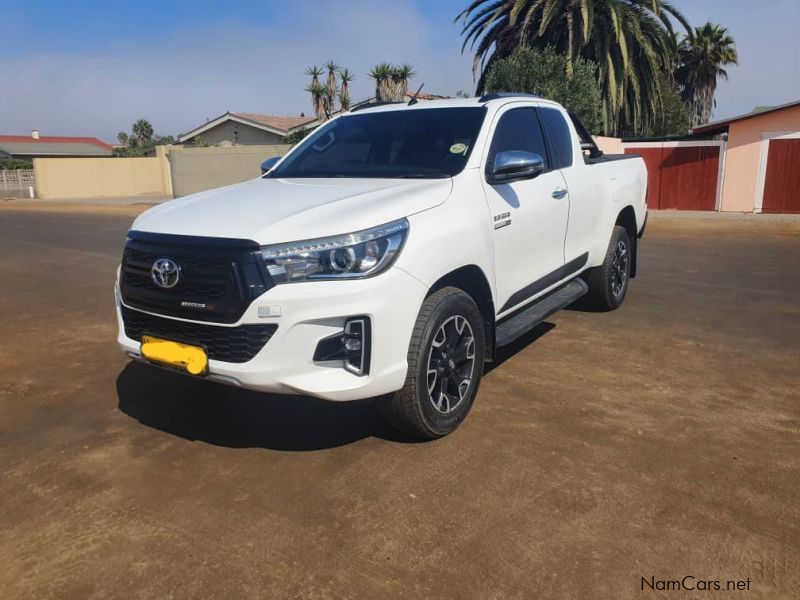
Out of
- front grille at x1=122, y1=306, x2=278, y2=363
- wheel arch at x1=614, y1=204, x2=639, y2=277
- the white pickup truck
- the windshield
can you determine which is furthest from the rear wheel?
front grille at x1=122, y1=306, x2=278, y2=363

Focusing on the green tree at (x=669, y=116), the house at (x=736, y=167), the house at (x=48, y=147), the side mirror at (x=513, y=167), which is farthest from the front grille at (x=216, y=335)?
the house at (x=48, y=147)

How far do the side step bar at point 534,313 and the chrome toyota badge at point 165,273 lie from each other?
1942 mm

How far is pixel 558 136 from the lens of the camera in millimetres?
5355

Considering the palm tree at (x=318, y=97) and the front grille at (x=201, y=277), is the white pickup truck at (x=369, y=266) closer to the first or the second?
the front grille at (x=201, y=277)

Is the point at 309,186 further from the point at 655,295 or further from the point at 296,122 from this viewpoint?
the point at 296,122

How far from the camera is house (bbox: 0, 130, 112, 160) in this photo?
67812mm

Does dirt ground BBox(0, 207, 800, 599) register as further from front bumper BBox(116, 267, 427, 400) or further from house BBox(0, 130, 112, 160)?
house BBox(0, 130, 112, 160)

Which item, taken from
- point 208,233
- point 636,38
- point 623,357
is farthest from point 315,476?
point 636,38

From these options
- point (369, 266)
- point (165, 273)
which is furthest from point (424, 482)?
point (165, 273)

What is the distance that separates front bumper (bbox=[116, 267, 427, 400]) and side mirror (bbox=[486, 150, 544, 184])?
1.15 metres

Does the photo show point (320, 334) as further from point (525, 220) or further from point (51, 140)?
point (51, 140)

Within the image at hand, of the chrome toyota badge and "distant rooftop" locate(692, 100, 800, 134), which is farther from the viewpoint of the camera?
"distant rooftop" locate(692, 100, 800, 134)

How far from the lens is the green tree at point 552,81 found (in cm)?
2261

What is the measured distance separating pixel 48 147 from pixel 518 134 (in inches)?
3216
